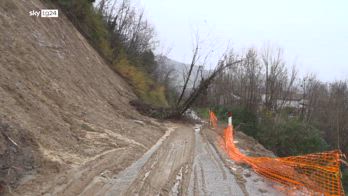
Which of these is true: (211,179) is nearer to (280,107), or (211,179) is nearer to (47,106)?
(47,106)

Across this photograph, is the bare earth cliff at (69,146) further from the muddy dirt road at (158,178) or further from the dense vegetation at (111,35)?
the dense vegetation at (111,35)

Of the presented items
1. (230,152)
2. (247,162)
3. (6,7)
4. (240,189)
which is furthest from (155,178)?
(6,7)

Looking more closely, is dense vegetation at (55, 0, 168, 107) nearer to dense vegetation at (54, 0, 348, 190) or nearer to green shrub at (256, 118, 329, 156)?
dense vegetation at (54, 0, 348, 190)

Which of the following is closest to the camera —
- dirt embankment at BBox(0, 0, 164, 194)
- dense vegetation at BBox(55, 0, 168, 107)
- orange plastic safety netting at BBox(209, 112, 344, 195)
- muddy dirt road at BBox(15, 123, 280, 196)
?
muddy dirt road at BBox(15, 123, 280, 196)

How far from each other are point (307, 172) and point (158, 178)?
11.8ft

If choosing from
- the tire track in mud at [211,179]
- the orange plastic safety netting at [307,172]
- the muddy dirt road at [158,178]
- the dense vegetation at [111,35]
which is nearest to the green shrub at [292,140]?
the dense vegetation at [111,35]

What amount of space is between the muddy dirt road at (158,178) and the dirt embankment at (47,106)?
0.28 m

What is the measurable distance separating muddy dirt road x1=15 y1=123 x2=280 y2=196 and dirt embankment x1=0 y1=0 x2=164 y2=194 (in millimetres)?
281

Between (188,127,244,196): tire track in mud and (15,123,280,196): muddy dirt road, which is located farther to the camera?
(188,127,244,196): tire track in mud

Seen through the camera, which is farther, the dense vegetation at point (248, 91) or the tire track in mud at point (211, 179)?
the dense vegetation at point (248, 91)

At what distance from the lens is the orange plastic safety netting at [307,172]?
19.0 ft

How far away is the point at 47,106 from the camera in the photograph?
8281 millimetres

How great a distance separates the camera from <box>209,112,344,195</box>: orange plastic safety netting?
5.78 m

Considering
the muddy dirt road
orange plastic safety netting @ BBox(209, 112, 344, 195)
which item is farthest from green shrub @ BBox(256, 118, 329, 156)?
the muddy dirt road
